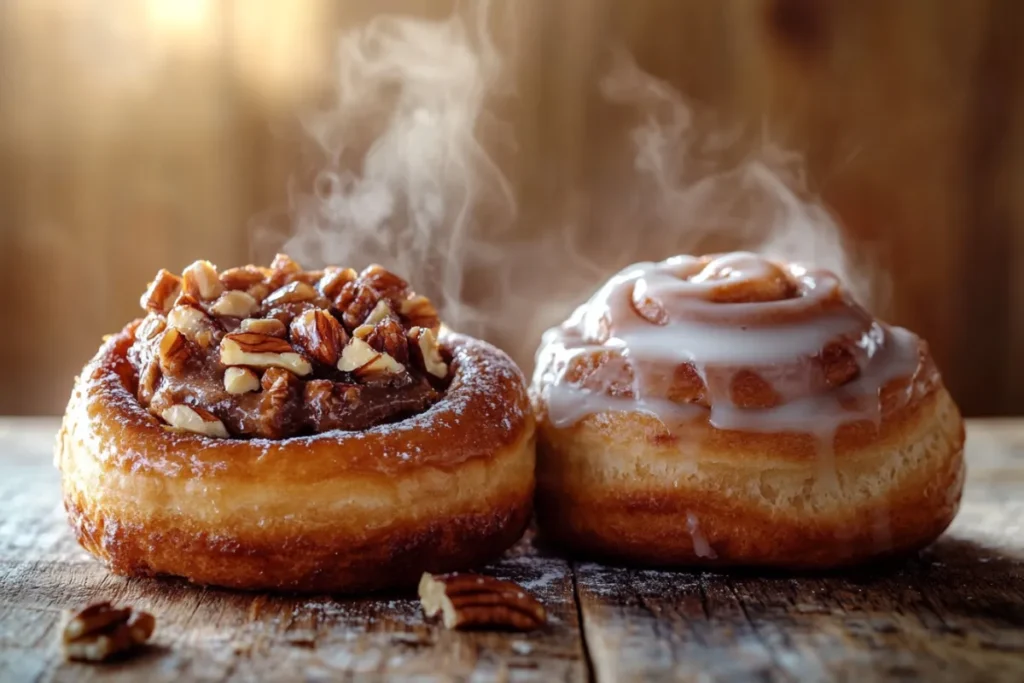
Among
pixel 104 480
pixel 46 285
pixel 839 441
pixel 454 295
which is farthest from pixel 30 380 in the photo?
pixel 839 441

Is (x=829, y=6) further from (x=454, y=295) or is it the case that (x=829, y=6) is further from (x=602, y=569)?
(x=602, y=569)

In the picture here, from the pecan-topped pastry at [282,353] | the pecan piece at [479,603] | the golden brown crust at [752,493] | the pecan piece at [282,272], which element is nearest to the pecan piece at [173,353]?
the pecan-topped pastry at [282,353]

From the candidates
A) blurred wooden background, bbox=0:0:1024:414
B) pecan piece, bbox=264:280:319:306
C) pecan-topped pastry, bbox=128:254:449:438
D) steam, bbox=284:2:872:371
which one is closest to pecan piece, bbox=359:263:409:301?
pecan-topped pastry, bbox=128:254:449:438

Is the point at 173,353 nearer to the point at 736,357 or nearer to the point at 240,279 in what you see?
the point at 240,279

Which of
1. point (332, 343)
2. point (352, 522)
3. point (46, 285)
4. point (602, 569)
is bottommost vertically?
point (46, 285)

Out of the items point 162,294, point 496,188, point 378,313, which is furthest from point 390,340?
point 496,188

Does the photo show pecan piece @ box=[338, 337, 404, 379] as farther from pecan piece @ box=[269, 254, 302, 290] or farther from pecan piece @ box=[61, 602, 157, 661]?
pecan piece @ box=[61, 602, 157, 661]
